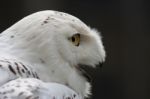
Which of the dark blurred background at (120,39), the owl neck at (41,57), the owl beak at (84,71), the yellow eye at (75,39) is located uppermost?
the yellow eye at (75,39)

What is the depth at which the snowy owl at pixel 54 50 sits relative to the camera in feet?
7.88

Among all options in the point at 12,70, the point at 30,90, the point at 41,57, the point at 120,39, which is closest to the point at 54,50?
the point at 41,57

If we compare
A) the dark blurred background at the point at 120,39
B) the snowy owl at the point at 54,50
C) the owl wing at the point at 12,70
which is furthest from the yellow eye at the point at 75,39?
the dark blurred background at the point at 120,39

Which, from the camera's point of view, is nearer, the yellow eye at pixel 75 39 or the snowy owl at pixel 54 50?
the snowy owl at pixel 54 50

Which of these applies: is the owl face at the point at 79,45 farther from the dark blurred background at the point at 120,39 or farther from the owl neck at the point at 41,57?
the dark blurred background at the point at 120,39

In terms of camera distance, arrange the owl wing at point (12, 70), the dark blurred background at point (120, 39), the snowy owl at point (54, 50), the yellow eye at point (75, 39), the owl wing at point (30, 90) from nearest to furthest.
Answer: the owl wing at point (30, 90) < the owl wing at point (12, 70) < the snowy owl at point (54, 50) < the yellow eye at point (75, 39) < the dark blurred background at point (120, 39)

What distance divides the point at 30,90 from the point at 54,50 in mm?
329

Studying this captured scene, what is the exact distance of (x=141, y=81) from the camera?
16.0 ft

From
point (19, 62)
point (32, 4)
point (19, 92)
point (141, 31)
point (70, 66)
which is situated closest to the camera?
point (19, 92)

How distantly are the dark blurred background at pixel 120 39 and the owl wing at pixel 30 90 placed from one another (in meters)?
2.34

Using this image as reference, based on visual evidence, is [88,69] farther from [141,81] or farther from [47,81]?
[141,81]

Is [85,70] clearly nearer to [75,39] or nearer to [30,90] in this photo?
[75,39]

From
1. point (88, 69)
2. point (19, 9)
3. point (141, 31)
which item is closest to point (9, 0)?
point (19, 9)

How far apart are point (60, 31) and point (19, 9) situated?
2.12 metres
